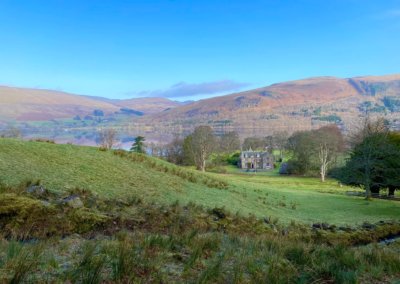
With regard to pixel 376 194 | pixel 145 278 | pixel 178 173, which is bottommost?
pixel 376 194

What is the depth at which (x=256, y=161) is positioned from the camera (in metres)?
114

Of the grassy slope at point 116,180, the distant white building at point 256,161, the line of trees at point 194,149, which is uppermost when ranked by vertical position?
the grassy slope at point 116,180

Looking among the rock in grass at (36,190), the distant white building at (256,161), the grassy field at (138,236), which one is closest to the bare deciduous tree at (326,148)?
the distant white building at (256,161)

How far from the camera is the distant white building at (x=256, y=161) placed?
374ft

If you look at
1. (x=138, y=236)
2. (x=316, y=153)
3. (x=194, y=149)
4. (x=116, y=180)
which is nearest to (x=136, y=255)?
(x=138, y=236)

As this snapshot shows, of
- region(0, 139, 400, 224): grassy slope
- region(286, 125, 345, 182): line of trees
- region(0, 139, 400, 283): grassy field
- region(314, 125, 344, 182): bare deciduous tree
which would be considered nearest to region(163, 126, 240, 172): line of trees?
region(286, 125, 345, 182): line of trees

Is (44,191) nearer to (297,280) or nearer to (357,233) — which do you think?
(297,280)

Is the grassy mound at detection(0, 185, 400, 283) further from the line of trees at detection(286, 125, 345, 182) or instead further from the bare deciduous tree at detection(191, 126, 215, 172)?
the line of trees at detection(286, 125, 345, 182)

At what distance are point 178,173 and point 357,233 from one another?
11470mm

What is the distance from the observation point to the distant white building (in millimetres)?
114000

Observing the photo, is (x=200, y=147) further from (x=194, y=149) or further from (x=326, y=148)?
(x=326, y=148)

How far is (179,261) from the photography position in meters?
6.23

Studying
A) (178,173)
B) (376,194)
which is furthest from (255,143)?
(178,173)

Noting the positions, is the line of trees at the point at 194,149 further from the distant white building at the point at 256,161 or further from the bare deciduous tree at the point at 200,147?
the distant white building at the point at 256,161
